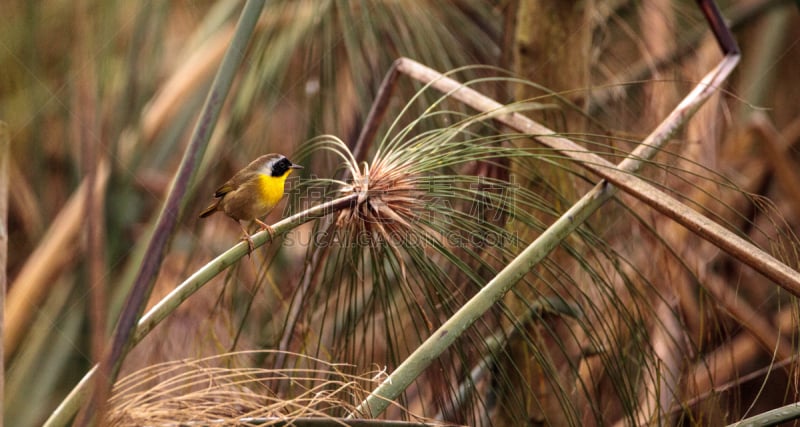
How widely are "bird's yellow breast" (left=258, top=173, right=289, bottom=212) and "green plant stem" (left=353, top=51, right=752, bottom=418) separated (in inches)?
15.0

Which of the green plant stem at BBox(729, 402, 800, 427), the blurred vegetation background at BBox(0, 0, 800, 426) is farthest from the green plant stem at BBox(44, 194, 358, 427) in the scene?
the green plant stem at BBox(729, 402, 800, 427)

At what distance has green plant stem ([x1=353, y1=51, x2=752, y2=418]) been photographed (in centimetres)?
84

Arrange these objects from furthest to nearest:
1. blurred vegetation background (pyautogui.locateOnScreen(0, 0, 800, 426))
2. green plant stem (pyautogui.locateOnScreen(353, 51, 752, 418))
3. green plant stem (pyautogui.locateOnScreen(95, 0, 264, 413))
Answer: blurred vegetation background (pyautogui.locateOnScreen(0, 0, 800, 426)), green plant stem (pyautogui.locateOnScreen(353, 51, 752, 418)), green plant stem (pyautogui.locateOnScreen(95, 0, 264, 413))

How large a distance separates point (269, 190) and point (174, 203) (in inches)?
32.9

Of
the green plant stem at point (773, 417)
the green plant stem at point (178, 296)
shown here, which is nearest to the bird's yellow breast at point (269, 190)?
the green plant stem at point (178, 296)

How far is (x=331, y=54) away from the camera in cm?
176

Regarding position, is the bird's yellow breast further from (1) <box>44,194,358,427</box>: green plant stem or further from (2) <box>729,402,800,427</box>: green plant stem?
(2) <box>729,402,800,427</box>: green plant stem

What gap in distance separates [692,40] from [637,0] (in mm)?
414

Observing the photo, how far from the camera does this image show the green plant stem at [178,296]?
2.24 feet

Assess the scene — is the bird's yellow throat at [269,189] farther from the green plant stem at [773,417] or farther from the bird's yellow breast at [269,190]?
the green plant stem at [773,417]

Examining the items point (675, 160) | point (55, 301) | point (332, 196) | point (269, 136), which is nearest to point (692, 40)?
point (675, 160)

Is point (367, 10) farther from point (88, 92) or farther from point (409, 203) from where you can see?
point (88, 92)

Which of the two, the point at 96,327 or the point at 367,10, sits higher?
the point at 367,10

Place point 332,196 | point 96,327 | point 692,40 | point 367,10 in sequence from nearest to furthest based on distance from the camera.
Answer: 1. point 96,327
2. point 332,196
3. point 367,10
4. point 692,40
